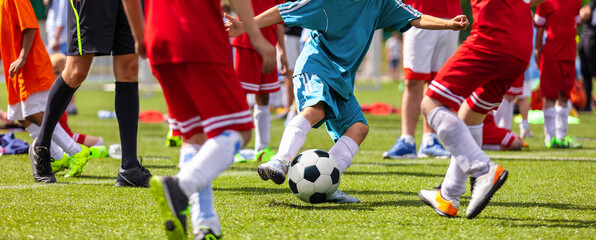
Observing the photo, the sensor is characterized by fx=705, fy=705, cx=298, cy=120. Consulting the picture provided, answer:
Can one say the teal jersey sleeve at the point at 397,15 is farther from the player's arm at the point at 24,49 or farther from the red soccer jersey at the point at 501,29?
the player's arm at the point at 24,49

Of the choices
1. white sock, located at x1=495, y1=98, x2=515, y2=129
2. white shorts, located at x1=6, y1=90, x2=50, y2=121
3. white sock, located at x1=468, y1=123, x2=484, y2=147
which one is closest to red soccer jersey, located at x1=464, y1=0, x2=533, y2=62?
white sock, located at x1=468, y1=123, x2=484, y2=147

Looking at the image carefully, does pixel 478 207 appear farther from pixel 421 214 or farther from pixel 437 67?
pixel 437 67

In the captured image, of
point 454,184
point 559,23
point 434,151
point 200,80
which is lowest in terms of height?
point 434,151

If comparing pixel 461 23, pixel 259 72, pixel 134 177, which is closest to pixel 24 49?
pixel 134 177

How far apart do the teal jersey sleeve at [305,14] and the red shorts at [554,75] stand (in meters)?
4.03

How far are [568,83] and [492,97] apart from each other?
4.26 metres

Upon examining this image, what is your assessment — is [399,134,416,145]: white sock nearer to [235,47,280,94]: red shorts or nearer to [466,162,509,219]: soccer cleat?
[235,47,280,94]: red shorts

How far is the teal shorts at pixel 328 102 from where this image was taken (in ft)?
13.4

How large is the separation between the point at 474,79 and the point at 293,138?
1.06 meters

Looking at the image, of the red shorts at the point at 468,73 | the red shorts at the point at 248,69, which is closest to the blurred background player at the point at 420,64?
the red shorts at the point at 248,69

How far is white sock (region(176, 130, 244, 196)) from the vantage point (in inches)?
104

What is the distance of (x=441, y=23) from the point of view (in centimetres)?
388

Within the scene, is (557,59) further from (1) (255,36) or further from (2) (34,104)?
(1) (255,36)

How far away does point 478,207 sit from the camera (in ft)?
11.4
